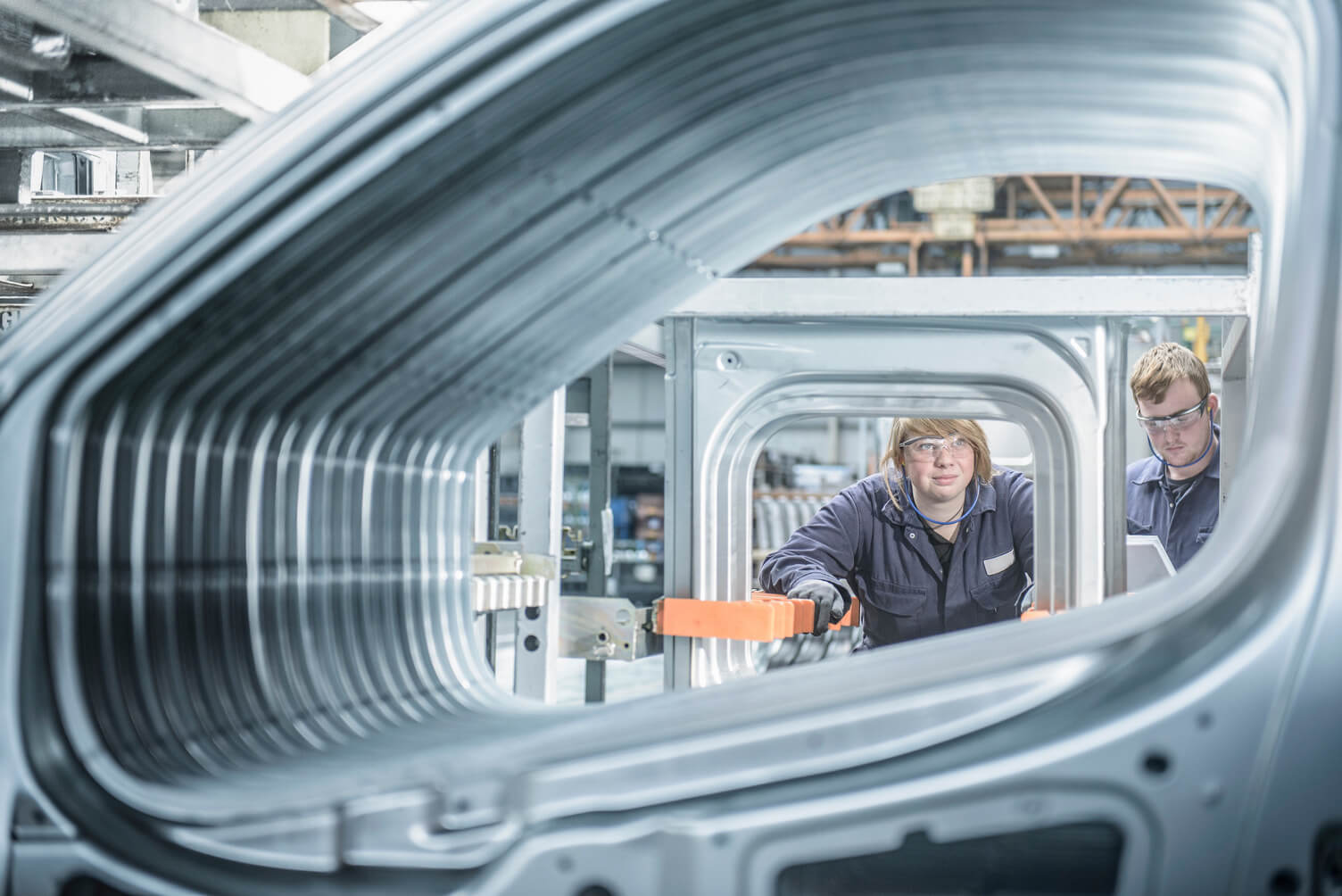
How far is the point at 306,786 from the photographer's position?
4.23ft

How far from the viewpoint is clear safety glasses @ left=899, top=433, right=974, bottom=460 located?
4.14 meters

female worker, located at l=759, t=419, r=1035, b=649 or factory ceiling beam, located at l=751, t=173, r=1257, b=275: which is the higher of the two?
factory ceiling beam, located at l=751, t=173, r=1257, b=275

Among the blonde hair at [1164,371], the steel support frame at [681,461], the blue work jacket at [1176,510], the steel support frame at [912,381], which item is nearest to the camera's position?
the steel support frame at [912,381]

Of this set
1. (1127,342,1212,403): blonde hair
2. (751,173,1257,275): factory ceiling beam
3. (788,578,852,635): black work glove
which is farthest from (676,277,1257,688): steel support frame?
(751,173,1257,275): factory ceiling beam

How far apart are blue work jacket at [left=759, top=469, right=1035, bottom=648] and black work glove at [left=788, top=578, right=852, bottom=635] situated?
14cm

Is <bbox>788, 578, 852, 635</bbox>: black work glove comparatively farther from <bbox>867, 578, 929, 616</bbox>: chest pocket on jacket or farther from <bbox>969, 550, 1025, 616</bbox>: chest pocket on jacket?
<bbox>969, 550, 1025, 616</bbox>: chest pocket on jacket

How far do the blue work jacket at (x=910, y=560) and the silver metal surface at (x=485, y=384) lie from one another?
2.34m

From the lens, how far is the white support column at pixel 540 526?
10.0ft

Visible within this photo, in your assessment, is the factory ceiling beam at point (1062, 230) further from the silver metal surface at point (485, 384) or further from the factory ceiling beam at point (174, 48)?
the silver metal surface at point (485, 384)

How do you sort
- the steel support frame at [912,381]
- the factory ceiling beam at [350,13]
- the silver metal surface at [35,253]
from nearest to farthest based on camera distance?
the steel support frame at [912,381] → the factory ceiling beam at [350,13] → the silver metal surface at [35,253]

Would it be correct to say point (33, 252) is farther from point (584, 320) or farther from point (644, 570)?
point (644, 570)

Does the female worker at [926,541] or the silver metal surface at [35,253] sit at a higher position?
the silver metal surface at [35,253]

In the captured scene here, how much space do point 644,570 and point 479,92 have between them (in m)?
13.2

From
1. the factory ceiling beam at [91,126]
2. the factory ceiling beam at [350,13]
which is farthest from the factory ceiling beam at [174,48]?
the factory ceiling beam at [91,126]
